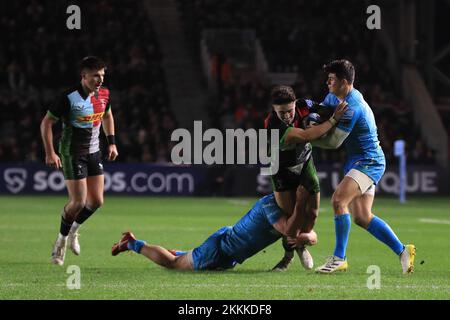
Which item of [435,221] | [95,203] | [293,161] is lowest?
Result: [435,221]

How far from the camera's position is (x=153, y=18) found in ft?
122

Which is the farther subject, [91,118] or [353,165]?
[91,118]

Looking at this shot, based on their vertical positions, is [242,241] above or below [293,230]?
below

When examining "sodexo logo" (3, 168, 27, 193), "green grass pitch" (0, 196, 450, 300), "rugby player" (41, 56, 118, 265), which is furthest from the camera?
"sodexo logo" (3, 168, 27, 193)

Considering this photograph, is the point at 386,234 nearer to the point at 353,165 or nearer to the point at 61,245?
the point at 353,165

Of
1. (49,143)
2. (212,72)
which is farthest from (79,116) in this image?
(212,72)

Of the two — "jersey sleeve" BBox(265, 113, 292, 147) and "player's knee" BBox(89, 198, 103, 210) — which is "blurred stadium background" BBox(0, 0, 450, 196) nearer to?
"player's knee" BBox(89, 198, 103, 210)

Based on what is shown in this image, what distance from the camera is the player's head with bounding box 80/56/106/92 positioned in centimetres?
1237

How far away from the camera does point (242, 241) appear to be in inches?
432

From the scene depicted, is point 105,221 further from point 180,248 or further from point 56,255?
point 56,255

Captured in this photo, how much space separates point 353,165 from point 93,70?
322 cm

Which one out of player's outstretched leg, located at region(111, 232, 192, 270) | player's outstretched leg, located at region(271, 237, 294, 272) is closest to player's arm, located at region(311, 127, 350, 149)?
player's outstretched leg, located at region(271, 237, 294, 272)

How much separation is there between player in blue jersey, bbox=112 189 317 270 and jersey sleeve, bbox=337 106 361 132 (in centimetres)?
76
